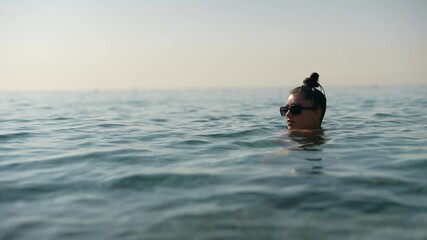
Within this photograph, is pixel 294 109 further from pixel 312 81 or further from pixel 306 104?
pixel 312 81

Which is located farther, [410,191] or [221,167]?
[221,167]

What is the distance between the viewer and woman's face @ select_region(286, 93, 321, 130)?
7715mm

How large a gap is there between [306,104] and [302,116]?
305mm

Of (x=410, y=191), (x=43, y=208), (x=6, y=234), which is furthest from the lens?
(x=410, y=191)

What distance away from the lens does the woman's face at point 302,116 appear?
25.3 feet

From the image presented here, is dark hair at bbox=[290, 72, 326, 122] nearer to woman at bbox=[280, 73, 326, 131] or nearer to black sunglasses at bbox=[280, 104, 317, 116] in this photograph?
woman at bbox=[280, 73, 326, 131]

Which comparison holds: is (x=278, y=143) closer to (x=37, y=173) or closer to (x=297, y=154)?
(x=297, y=154)

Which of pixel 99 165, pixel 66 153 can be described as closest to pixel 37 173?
pixel 99 165

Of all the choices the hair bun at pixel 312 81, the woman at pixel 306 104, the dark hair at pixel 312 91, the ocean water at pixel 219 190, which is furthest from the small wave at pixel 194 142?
the hair bun at pixel 312 81

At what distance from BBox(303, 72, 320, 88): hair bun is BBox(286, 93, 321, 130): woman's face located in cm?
37

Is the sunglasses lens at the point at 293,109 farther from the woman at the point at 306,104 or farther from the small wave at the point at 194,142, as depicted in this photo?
the small wave at the point at 194,142

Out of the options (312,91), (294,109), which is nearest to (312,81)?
(312,91)

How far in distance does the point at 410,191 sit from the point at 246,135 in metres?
5.24

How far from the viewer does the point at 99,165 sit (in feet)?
20.5
